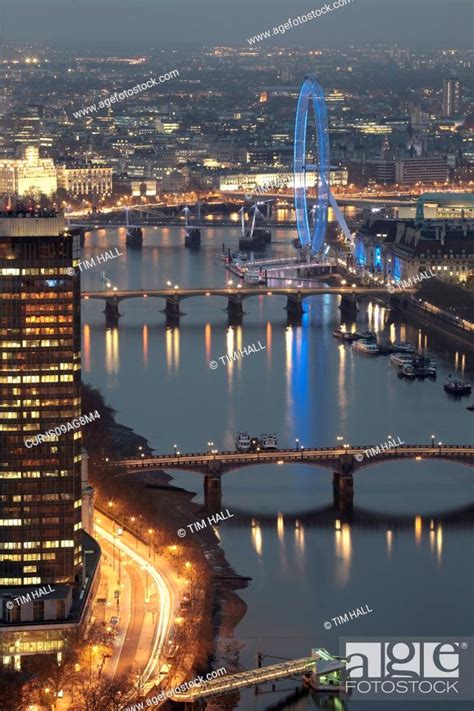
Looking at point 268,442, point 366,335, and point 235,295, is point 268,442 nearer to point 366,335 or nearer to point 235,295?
point 366,335

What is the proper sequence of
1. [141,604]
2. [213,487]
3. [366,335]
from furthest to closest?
[366,335], [213,487], [141,604]

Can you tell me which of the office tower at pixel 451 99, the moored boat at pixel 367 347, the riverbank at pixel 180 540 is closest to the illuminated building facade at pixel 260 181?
the office tower at pixel 451 99

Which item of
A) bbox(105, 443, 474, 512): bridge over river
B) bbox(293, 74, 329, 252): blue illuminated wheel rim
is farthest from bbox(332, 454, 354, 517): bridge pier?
bbox(293, 74, 329, 252): blue illuminated wheel rim

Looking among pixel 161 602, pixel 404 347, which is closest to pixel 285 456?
pixel 161 602

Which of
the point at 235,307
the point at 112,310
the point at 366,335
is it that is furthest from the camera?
the point at 235,307

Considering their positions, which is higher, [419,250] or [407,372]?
[419,250]

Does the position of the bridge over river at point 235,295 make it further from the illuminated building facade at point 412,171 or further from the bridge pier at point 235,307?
the illuminated building facade at point 412,171

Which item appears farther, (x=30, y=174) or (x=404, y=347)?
(x=30, y=174)

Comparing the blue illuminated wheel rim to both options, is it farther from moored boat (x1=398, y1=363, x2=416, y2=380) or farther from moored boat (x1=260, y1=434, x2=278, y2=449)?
moored boat (x1=260, y1=434, x2=278, y2=449)

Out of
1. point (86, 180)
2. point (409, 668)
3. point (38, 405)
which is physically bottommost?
point (409, 668)
